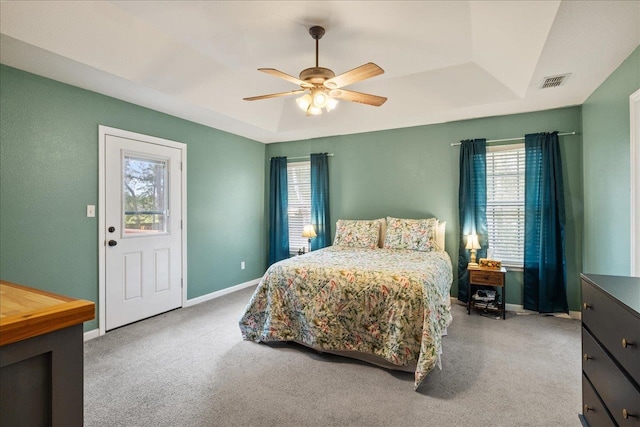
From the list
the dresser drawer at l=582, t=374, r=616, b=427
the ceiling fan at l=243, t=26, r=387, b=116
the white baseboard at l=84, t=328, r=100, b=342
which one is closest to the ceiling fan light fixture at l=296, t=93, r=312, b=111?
the ceiling fan at l=243, t=26, r=387, b=116

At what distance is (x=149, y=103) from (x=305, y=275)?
2.62 metres

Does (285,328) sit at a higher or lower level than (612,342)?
lower

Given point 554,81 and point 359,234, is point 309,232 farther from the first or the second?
point 554,81

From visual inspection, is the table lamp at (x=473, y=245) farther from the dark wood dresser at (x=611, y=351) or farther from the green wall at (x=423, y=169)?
the dark wood dresser at (x=611, y=351)

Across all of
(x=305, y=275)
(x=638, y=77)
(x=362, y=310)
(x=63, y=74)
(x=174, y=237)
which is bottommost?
(x=362, y=310)

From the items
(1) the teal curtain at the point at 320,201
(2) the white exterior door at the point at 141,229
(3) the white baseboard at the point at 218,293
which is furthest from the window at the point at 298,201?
(2) the white exterior door at the point at 141,229

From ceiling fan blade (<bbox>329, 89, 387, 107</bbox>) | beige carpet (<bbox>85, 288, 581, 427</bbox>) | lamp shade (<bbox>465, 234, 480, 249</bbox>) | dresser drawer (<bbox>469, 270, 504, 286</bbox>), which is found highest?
ceiling fan blade (<bbox>329, 89, 387, 107</bbox>)

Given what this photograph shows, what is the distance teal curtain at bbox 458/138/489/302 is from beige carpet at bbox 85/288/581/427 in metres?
1.00

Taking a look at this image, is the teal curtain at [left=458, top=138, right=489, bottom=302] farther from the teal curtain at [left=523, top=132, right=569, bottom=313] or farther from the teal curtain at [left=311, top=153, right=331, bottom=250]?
the teal curtain at [left=311, top=153, right=331, bottom=250]

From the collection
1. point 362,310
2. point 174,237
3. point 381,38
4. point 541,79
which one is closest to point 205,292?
point 174,237

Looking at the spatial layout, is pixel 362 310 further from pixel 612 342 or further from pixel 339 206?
pixel 339 206

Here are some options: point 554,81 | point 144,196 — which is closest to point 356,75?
point 554,81

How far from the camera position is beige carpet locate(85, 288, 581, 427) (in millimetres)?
1887

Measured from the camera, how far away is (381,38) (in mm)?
2721
